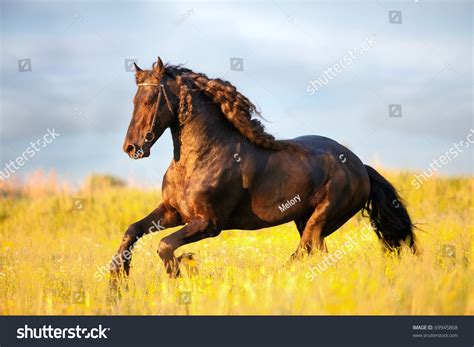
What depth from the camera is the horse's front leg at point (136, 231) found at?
22.4 feet

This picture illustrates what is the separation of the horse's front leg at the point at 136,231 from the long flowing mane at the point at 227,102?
101 centimetres

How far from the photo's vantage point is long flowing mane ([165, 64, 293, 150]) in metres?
6.93

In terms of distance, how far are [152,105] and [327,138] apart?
2398 millimetres

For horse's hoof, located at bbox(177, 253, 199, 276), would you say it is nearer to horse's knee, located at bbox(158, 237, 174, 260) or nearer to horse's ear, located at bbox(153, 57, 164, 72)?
horse's knee, located at bbox(158, 237, 174, 260)

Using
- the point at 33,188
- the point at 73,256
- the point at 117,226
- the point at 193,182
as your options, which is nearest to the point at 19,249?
the point at 73,256

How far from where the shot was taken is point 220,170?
22.7 ft

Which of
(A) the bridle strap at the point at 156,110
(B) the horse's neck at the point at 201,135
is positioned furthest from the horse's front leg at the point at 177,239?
(A) the bridle strap at the point at 156,110

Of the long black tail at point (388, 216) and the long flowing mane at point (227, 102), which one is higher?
the long flowing mane at point (227, 102)

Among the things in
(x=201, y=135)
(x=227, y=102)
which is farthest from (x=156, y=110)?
(x=227, y=102)

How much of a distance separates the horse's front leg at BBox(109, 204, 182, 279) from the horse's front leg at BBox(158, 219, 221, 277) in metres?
0.41

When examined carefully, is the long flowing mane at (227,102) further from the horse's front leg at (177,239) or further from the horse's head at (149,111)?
the horse's front leg at (177,239)

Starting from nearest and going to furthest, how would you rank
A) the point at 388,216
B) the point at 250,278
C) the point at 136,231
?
1. the point at 250,278
2. the point at 136,231
3. the point at 388,216

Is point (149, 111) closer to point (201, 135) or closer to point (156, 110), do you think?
point (156, 110)

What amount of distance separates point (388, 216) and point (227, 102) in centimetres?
272
